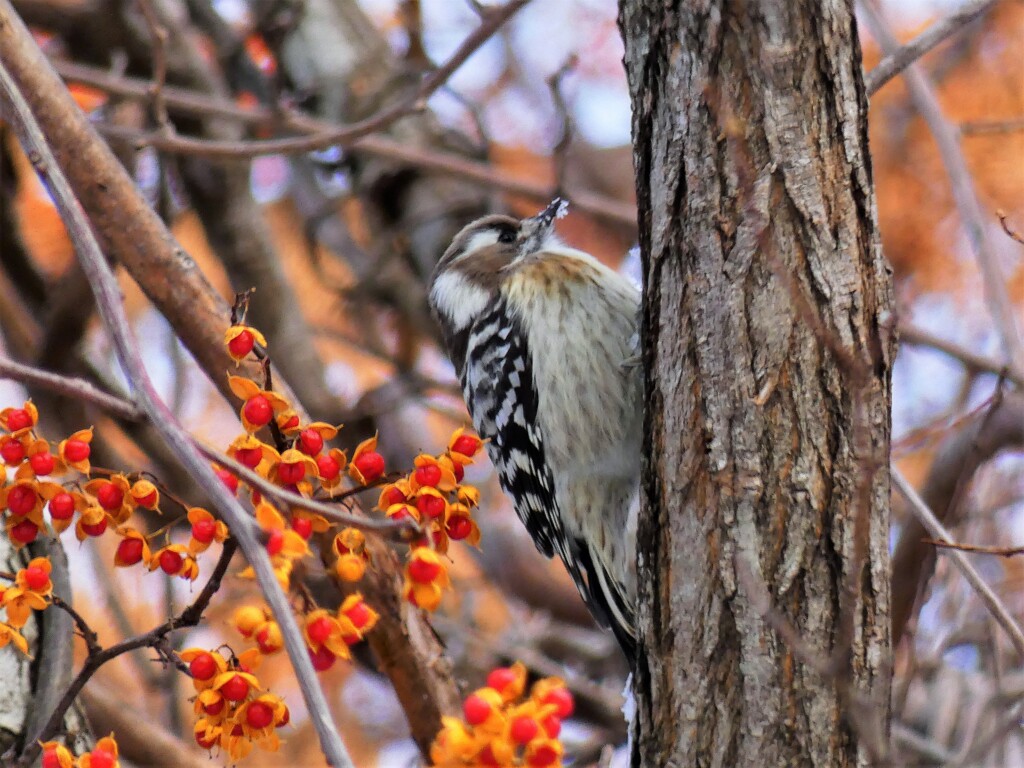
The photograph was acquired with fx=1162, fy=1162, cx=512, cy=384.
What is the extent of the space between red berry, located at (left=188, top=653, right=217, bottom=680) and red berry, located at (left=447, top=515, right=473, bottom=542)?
0.43 metres

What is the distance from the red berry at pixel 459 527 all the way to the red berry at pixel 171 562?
425 mm

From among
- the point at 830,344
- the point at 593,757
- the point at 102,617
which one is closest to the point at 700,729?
the point at 830,344

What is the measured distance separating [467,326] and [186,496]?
142 centimetres

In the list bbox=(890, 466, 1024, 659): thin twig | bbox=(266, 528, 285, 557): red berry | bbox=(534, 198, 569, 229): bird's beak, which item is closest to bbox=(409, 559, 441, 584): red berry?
bbox=(266, 528, 285, 557): red berry

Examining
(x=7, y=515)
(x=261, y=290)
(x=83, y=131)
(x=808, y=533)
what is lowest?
(x=808, y=533)

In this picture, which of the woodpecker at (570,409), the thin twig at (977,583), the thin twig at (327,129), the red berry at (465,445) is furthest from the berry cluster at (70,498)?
the thin twig at (327,129)

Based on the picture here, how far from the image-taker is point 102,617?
482 centimetres

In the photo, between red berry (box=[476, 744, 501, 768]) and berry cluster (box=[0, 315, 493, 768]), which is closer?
red berry (box=[476, 744, 501, 768])

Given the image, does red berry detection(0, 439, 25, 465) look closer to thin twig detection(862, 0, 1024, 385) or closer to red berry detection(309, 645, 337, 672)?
red berry detection(309, 645, 337, 672)

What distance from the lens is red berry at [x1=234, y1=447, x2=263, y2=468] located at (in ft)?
5.61

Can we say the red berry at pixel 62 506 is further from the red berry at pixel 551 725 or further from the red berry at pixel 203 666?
the red berry at pixel 551 725

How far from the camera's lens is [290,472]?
1727 mm

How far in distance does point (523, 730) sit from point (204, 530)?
1.82ft

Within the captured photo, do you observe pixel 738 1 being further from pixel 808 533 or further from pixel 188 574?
pixel 188 574
